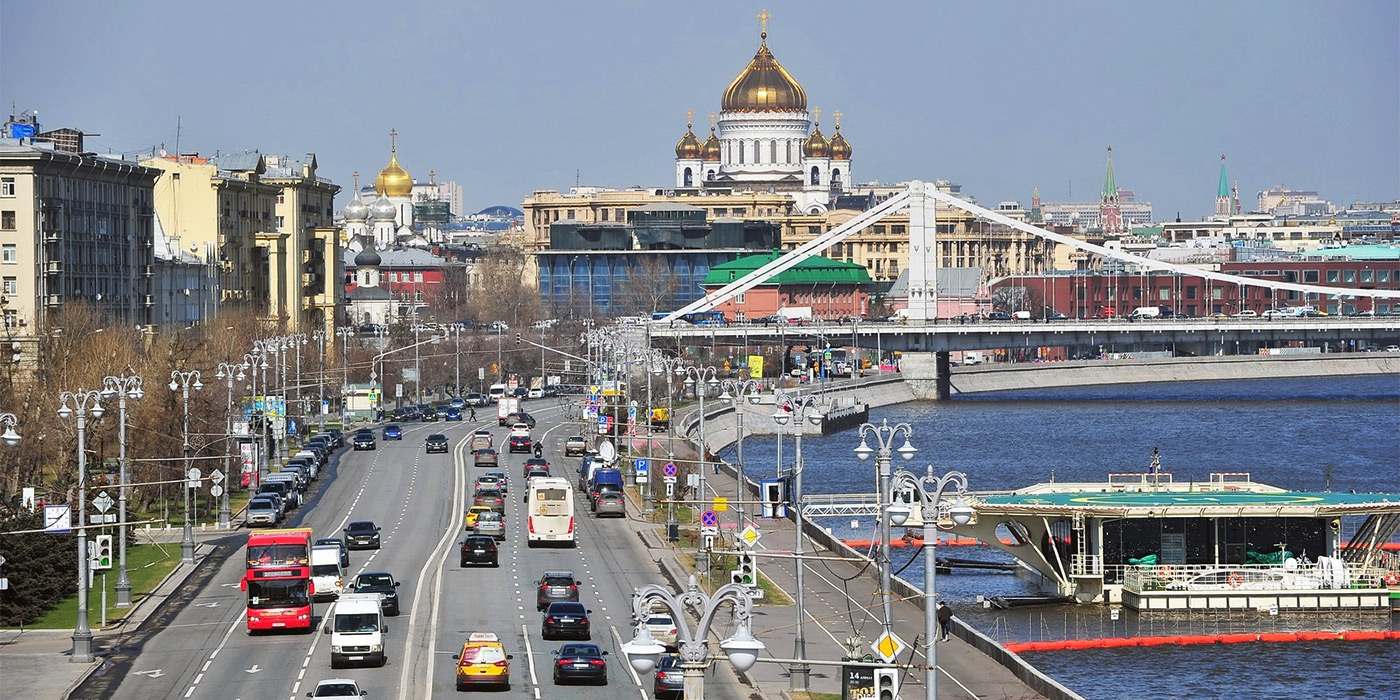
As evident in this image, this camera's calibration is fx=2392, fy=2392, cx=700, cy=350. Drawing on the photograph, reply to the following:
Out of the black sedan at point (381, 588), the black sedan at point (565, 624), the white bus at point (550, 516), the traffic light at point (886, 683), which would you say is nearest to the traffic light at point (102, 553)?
the black sedan at point (381, 588)

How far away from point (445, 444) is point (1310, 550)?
44744mm

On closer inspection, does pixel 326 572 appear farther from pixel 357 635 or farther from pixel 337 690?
pixel 337 690

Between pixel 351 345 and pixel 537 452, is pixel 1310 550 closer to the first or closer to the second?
pixel 537 452

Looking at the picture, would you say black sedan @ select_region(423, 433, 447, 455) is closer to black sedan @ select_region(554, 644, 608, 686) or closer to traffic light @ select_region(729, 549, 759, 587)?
traffic light @ select_region(729, 549, 759, 587)

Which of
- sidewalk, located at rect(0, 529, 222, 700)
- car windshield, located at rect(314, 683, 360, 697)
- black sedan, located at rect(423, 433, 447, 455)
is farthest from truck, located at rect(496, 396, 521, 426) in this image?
car windshield, located at rect(314, 683, 360, 697)

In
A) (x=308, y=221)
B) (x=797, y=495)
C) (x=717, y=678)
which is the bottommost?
(x=717, y=678)

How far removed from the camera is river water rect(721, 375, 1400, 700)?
150 feet

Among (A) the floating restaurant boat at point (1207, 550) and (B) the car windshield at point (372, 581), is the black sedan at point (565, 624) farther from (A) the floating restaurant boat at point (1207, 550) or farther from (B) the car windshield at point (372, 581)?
(A) the floating restaurant boat at point (1207, 550)

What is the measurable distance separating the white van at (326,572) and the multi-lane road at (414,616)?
1.07ft

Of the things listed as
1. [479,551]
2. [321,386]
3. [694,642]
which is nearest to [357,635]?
[479,551]

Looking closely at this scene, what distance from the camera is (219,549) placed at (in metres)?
60.5

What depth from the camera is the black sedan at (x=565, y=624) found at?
43969mm

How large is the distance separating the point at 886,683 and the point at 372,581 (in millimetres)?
17175

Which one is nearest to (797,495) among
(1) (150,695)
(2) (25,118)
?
(1) (150,695)
